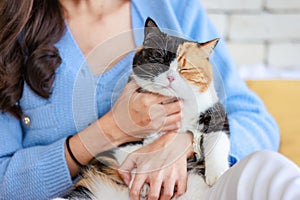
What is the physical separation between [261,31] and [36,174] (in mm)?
816

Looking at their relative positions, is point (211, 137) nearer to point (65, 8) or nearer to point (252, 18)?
point (65, 8)

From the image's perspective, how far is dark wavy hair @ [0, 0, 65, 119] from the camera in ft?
2.49

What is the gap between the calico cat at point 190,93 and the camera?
55 cm

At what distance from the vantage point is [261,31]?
137cm

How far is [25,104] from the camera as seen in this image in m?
0.80

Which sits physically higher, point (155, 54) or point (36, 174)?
point (155, 54)

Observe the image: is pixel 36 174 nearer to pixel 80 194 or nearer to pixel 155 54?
pixel 80 194

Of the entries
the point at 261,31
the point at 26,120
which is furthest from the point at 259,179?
the point at 261,31

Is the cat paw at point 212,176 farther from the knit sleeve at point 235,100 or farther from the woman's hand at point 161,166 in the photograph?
the knit sleeve at point 235,100

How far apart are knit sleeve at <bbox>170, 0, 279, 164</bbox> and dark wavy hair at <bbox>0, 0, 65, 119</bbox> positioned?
Answer: 0.18m

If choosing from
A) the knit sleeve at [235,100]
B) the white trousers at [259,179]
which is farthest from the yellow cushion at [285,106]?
the white trousers at [259,179]

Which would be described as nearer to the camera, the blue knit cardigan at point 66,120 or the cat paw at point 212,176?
the cat paw at point 212,176

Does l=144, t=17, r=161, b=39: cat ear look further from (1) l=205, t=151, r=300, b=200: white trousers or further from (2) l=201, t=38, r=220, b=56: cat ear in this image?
(1) l=205, t=151, r=300, b=200: white trousers

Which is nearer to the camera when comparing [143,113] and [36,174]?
[143,113]
